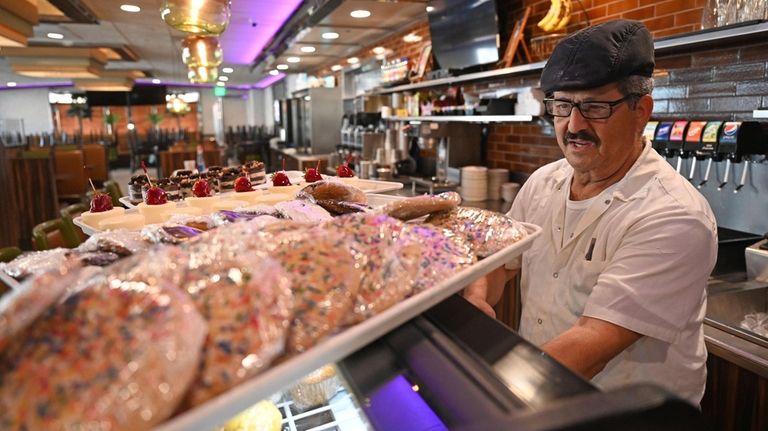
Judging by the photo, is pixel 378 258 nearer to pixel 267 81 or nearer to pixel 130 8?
pixel 130 8

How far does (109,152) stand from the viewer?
55.5ft

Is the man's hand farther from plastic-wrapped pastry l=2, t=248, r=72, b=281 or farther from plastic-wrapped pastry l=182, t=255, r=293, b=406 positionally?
plastic-wrapped pastry l=2, t=248, r=72, b=281

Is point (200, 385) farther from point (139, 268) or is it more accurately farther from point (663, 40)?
point (663, 40)

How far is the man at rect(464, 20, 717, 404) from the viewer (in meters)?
1.25

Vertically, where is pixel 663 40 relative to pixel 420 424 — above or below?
above

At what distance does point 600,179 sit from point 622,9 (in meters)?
2.46

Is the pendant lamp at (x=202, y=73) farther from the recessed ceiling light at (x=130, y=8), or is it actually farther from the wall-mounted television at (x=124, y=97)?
the wall-mounted television at (x=124, y=97)

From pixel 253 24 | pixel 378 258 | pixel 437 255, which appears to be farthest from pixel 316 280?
pixel 253 24

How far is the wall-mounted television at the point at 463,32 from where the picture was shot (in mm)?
4402

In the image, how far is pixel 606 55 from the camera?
1.37m

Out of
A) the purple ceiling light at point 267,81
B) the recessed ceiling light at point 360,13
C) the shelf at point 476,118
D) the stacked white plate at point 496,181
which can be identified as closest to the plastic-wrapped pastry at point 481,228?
the shelf at point 476,118

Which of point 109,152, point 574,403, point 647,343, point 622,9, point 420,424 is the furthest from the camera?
point 109,152

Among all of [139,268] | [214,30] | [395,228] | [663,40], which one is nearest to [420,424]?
[395,228]

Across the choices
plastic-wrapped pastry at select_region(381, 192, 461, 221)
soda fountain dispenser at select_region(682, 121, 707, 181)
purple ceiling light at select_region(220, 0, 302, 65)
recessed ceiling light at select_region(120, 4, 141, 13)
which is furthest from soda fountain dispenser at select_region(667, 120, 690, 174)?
recessed ceiling light at select_region(120, 4, 141, 13)
